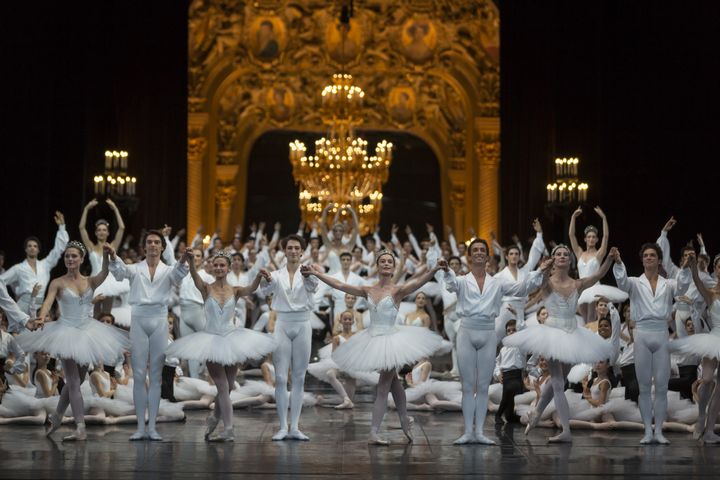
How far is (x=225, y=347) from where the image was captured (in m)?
9.31

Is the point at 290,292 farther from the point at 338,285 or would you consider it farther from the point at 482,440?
the point at 482,440

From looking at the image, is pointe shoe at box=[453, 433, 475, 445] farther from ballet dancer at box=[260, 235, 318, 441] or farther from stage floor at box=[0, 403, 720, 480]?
ballet dancer at box=[260, 235, 318, 441]

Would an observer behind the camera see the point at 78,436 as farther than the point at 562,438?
No

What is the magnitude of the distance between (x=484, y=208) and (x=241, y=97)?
23.0 feet

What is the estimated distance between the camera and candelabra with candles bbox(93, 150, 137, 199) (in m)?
18.2

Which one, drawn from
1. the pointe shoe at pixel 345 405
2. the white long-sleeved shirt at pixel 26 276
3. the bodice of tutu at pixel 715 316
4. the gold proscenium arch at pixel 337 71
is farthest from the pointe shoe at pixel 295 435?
the gold proscenium arch at pixel 337 71

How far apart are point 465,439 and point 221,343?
6.84ft

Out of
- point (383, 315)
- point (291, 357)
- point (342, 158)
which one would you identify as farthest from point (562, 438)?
point (342, 158)

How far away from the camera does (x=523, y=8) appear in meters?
20.8

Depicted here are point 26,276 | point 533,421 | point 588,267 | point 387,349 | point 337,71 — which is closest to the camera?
point 387,349

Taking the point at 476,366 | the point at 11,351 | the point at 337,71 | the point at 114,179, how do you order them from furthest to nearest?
the point at 337,71, the point at 114,179, the point at 11,351, the point at 476,366

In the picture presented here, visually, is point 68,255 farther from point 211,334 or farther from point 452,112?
point 452,112

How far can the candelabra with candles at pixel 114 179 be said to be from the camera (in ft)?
59.8

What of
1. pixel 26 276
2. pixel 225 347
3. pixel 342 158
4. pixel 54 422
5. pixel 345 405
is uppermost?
pixel 342 158
